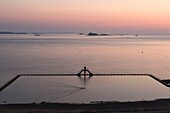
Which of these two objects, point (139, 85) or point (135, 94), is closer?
point (135, 94)

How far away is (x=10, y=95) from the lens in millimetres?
25734

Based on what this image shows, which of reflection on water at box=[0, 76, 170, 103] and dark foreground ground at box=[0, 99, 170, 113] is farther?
reflection on water at box=[0, 76, 170, 103]

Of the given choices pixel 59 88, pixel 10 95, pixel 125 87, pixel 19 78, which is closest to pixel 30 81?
pixel 19 78

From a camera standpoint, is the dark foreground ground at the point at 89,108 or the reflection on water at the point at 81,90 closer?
the dark foreground ground at the point at 89,108

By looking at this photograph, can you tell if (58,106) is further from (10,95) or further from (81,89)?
(81,89)

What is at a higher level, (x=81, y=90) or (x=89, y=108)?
(x=89, y=108)

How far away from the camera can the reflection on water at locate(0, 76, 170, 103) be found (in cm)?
2508

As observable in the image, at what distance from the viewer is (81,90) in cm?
2902

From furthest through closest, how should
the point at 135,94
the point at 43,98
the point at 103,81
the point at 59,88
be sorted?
the point at 103,81 < the point at 59,88 < the point at 135,94 < the point at 43,98

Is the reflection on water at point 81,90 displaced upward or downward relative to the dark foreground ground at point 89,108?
downward

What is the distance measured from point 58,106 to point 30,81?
13.5 m

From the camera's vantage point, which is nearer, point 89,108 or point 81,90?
point 89,108

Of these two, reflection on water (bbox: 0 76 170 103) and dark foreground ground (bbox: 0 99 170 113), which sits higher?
dark foreground ground (bbox: 0 99 170 113)

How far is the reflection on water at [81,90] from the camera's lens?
25.1m
